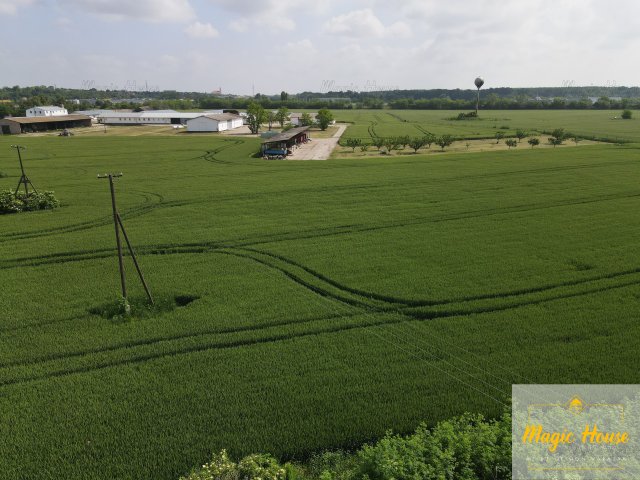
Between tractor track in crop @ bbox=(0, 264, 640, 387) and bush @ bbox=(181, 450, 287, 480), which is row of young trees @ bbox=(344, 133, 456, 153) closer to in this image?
tractor track in crop @ bbox=(0, 264, 640, 387)

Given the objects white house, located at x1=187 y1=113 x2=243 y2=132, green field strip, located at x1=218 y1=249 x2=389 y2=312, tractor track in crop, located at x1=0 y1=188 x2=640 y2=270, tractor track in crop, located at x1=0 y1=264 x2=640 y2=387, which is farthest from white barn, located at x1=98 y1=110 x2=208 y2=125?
tractor track in crop, located at x1=0 y1=264 x2=640 y2=387

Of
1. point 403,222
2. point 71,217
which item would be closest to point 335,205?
point 403,222

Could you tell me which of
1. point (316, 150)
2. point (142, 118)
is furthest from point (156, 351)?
point (142, 118)

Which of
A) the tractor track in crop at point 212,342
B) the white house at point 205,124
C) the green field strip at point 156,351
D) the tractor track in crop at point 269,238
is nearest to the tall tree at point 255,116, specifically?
the white house at point 205,124

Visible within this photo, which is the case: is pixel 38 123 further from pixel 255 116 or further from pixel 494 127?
pixel 494 127

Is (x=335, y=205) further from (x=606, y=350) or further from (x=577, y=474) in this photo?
(x=577, y=474)

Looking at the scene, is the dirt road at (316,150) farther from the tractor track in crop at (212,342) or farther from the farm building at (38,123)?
the farm building at (38,123)
